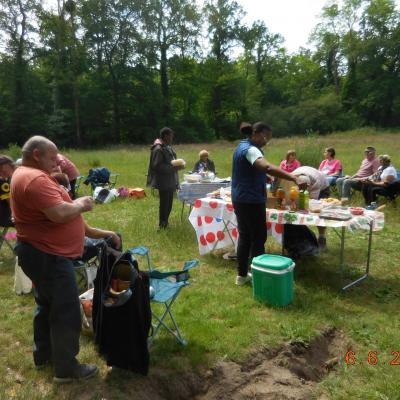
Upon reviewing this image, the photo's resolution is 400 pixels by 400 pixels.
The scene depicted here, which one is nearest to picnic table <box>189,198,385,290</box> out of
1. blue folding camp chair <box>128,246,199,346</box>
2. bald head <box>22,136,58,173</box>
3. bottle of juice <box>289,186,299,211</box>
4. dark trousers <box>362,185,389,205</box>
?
bottle of juice <box>289,186,299,211</box>

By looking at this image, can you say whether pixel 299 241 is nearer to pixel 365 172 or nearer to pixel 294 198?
pixel 294 198

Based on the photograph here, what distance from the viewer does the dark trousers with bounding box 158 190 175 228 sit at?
5.99m

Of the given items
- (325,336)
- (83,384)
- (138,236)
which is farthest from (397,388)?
(138,236)

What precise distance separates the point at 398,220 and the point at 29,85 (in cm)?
2889

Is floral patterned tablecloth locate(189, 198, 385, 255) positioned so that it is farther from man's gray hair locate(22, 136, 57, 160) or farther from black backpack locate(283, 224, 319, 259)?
man's gray hair locate(22, 136, 57, 160)

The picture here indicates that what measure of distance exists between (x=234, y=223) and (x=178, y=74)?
1269 inches

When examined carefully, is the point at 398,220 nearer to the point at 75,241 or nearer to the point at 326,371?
the point at 326,371

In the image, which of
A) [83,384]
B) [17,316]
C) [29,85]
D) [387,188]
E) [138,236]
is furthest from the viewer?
[29,85]

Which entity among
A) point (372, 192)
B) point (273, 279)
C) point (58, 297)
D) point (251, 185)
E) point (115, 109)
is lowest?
point (273, 279)

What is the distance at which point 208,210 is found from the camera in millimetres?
4844

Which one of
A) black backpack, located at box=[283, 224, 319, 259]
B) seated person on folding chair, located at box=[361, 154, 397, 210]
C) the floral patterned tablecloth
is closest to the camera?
the floral patterned tablecloth

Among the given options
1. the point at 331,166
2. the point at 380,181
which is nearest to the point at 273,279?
the point at 380,181

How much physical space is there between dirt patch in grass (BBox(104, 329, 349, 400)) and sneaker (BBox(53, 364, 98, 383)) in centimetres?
30

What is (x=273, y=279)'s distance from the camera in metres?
3.64
